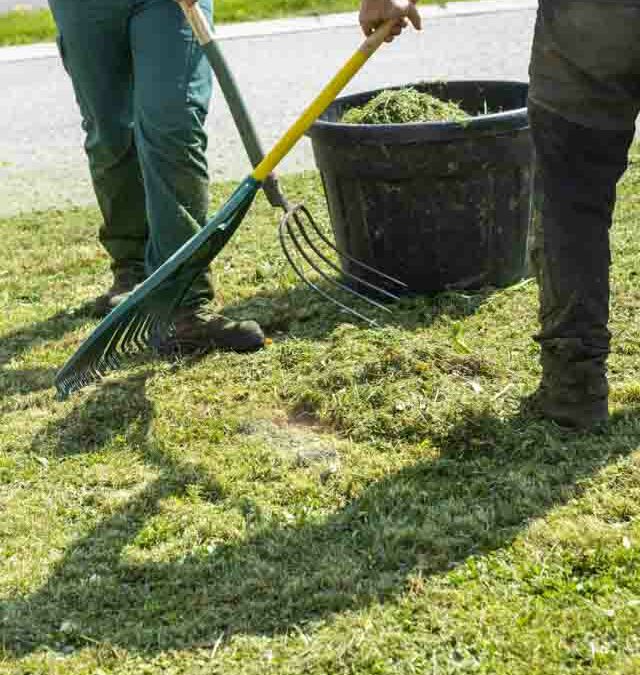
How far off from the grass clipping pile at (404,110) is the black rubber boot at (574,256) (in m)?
1.16

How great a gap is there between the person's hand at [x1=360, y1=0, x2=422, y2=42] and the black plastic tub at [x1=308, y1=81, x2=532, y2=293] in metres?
0.62

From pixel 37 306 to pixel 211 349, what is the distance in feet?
3.48

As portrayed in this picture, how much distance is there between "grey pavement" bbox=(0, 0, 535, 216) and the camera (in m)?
7.14

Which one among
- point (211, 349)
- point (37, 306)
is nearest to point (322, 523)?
point (211, 349)

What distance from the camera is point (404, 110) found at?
432cm

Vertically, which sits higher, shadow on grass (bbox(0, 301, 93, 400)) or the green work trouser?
the green work trouser

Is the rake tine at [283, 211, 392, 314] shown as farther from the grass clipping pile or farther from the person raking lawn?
the grass clipping pile

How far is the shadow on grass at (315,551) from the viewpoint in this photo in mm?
2660

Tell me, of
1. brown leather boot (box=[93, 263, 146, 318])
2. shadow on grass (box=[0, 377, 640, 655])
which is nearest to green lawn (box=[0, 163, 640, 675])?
shadow on grass (box=[0, 377, 640, 655])

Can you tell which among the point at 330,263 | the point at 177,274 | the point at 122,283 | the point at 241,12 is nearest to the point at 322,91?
the point at 177,274

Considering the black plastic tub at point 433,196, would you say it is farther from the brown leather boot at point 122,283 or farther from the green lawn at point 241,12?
the green lawn at point 241,12

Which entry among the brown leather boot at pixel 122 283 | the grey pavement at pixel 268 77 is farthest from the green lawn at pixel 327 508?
the grey pavement at pixel 268 77

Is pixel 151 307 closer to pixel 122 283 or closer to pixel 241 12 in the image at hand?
pixel 122 283

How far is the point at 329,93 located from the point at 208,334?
3.23ft
